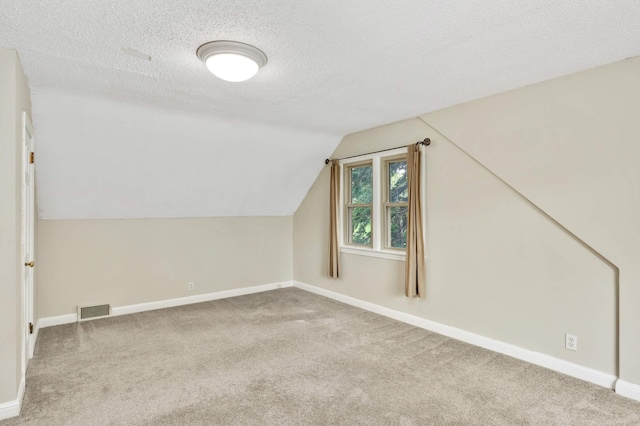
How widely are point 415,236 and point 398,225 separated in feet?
1.83

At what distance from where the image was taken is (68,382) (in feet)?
9.12

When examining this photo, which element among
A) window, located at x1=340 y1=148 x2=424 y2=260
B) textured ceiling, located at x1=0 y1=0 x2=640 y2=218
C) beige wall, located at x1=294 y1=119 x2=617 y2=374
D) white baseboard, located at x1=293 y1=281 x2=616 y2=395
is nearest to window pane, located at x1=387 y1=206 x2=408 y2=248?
window, located at x1=340 y1=148 x2=424 y2=260

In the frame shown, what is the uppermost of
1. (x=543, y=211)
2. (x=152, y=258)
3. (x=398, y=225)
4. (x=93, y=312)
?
(x=543, y=211)

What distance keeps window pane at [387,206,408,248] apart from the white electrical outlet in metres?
1.86

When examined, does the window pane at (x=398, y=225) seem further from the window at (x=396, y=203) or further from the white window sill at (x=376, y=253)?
the white window sill at (x=376, y=253)

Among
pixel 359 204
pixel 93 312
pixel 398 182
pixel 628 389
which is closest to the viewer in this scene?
pixel 628 389

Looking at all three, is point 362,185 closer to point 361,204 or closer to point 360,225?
point 361,204

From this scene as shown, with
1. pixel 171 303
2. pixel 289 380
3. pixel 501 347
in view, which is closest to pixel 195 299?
pixel 171 303

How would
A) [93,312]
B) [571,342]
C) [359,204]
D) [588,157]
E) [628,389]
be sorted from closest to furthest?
1. [628,389]
2. [588,157]
3. [571,342]
4. [93,312]
5. [359,204]

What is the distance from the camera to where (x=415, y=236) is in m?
3.96

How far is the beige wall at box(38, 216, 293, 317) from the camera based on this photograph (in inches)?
167

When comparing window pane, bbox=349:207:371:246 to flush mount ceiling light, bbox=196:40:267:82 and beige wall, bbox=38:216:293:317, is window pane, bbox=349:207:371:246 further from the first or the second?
flush mount ceiling light, bbox=196:40:267:82

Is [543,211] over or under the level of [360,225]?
over

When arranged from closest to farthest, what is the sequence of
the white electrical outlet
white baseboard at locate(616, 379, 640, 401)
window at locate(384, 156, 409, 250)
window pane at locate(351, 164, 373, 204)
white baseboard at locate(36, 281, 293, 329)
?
1. white baseboard at locate(616, 379, 640, 401)
2. the white electrical outlet
3. white baseboard at locate(36, 281, 293, 329)
4. window at locate(384, 156, 409, 250)
5. window pane at locate(351, 164, 373, 204)
